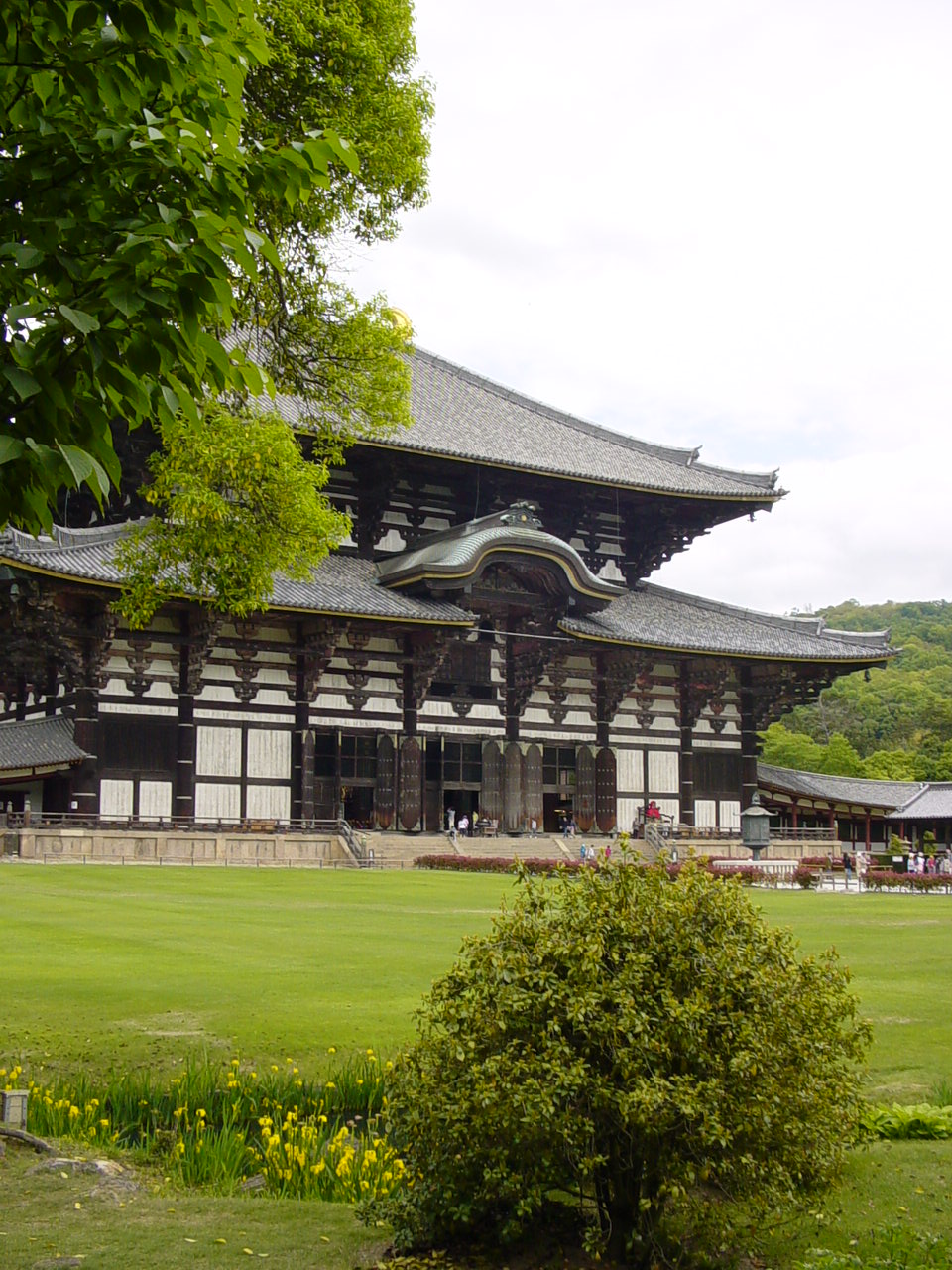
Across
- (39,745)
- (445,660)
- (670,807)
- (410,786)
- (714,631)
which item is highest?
(714,631)

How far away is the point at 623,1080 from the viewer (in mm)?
6262

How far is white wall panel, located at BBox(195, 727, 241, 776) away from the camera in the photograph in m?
38.4

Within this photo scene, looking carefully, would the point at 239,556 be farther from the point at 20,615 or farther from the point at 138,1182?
the point at 20,615

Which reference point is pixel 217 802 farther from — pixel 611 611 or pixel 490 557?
pixel 611 611

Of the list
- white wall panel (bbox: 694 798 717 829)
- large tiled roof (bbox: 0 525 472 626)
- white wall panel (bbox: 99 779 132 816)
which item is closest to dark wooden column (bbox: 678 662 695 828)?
white wall panel (bbox: 694 798 717 829)

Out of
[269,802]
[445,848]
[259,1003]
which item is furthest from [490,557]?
[259,1003]

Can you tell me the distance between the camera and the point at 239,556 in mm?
15688

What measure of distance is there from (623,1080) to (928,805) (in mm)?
58733

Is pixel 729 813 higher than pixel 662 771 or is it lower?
lower

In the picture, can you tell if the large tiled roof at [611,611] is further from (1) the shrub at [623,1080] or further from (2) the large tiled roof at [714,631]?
(1) the shrub at [623,1080]

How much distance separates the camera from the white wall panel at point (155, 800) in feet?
122

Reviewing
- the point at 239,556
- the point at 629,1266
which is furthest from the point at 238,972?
the point at 629,1266

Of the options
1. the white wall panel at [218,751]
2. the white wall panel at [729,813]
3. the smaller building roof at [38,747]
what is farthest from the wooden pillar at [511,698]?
the smaller building roof at [38,747]

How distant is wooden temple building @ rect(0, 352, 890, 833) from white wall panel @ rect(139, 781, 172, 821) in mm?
83
